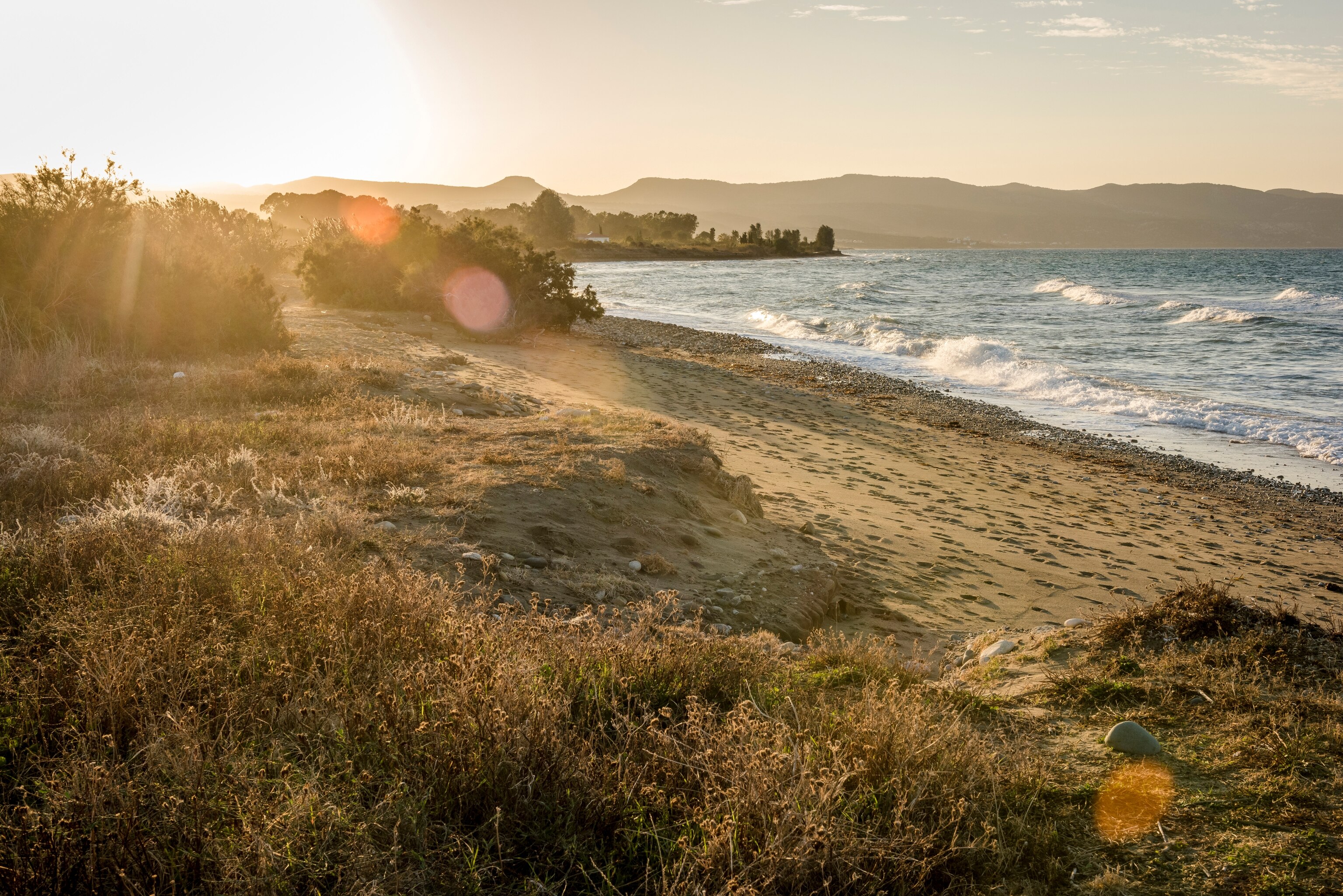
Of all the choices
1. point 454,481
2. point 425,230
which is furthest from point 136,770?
point 425,230

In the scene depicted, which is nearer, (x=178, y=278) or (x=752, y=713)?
(x=752, y=713)

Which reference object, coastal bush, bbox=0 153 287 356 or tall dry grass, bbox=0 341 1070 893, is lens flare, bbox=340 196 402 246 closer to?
coastal bush, bbox=0 153 287 356

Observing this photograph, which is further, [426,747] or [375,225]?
[375,225]

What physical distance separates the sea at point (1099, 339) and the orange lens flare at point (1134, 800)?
12159 mm

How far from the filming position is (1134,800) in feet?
9.45

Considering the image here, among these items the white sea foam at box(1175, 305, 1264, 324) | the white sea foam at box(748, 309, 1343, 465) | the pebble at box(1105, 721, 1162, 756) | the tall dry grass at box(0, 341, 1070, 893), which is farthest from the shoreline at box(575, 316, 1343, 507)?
the white sea foam at box(1175, 305, 1264, 324)

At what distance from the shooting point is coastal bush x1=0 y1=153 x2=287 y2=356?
10.4 metres

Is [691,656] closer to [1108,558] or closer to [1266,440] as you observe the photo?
[1108,558]

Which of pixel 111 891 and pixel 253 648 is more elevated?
pixel 253 648

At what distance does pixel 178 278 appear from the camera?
38.1 feet

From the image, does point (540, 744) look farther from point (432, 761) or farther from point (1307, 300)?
point (1307, 300)

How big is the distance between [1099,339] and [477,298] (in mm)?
22579

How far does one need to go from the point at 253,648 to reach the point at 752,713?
201cm

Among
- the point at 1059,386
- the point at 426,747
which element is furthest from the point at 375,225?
the point at 426,747
